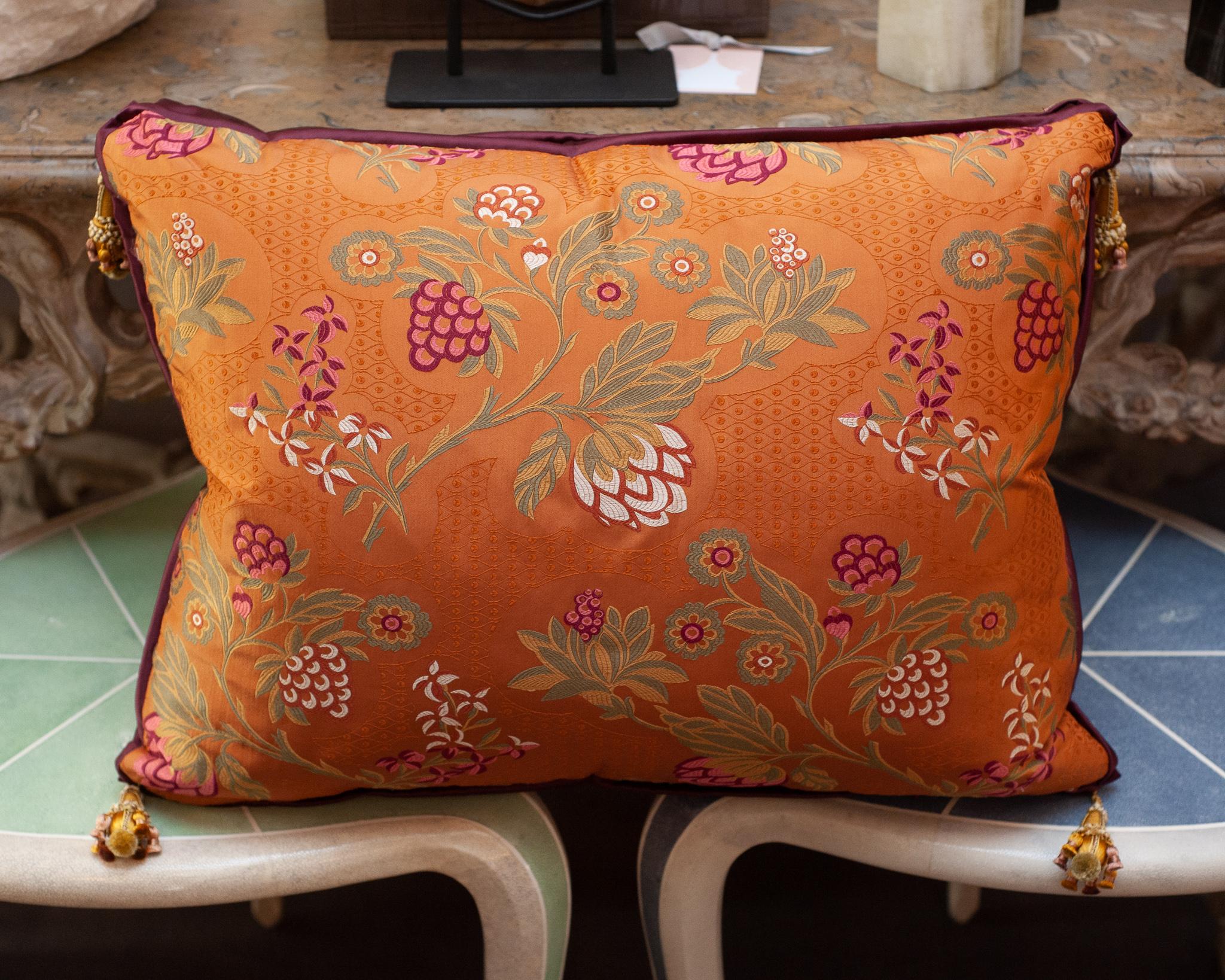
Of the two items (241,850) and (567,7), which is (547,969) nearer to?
(241,850)

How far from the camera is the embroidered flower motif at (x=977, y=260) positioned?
0.57 metres

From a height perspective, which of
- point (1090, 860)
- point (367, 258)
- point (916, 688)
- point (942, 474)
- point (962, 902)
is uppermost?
point (367, 258)

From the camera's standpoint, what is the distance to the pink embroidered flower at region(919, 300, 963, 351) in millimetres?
571

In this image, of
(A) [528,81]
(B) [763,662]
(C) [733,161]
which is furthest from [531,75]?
(B) [763,662]

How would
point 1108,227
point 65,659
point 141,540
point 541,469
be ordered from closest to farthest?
point 541,469
point 1108,227
point 65,659
point 141,540

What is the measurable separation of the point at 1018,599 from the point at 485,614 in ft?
0.96

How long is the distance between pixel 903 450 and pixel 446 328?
0.80 ft

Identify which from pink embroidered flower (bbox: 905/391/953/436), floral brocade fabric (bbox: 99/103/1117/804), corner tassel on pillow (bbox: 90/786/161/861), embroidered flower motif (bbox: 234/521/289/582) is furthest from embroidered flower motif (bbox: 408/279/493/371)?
corner tassel on pillow (bbox: 90/786/161/861)

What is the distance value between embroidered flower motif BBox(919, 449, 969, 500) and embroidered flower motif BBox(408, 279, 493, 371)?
24 centimetres

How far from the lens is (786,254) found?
22.5 inches

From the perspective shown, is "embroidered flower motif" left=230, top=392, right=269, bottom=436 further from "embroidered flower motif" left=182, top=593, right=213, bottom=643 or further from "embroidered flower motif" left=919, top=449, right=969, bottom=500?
"embroidered flower motif" left=919, top=449, right=969, bottom=500

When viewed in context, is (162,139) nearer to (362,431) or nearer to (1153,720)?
(362,431)

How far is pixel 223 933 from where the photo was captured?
3.59 feet

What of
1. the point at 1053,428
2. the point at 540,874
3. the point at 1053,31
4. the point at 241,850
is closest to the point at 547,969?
the point at 540,874
